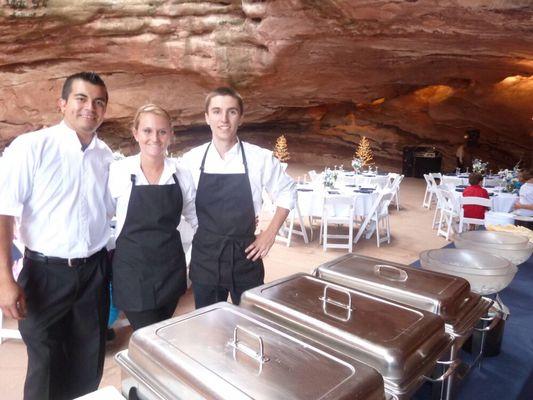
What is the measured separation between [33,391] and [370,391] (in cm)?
152

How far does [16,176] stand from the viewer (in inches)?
59.1

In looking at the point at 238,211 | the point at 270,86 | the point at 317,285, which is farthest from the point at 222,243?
the point at 270,86

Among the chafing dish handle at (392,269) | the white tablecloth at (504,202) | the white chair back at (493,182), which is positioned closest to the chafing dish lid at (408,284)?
the chafing dish handle at (392,269)

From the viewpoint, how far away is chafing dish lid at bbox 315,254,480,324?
1036mm

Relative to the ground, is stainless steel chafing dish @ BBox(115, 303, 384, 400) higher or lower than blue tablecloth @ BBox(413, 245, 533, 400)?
higher

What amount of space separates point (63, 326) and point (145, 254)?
0.48 metres

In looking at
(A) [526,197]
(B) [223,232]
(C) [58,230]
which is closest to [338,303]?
(B) [223,232]

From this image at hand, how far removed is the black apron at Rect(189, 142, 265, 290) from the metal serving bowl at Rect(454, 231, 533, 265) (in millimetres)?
910

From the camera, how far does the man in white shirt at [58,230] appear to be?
1525mm

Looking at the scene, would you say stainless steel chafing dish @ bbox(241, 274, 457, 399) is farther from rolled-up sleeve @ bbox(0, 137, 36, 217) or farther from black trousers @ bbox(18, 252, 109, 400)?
rolled-up sleeve @ bbox(0, 137, 36, 217)

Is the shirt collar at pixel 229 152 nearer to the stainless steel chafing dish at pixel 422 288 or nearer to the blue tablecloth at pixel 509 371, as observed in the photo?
the stainless steel chafing dish at pixel 422 288

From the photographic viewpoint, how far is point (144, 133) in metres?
1.65

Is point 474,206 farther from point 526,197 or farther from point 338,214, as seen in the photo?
point 338,214

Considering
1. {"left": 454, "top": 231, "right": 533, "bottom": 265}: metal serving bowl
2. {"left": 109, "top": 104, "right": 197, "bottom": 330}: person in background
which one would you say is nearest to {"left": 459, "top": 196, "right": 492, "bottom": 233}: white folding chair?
{"left": 454, "top": 231, "right": 533, "bottom": 265}: metal serving bowl
